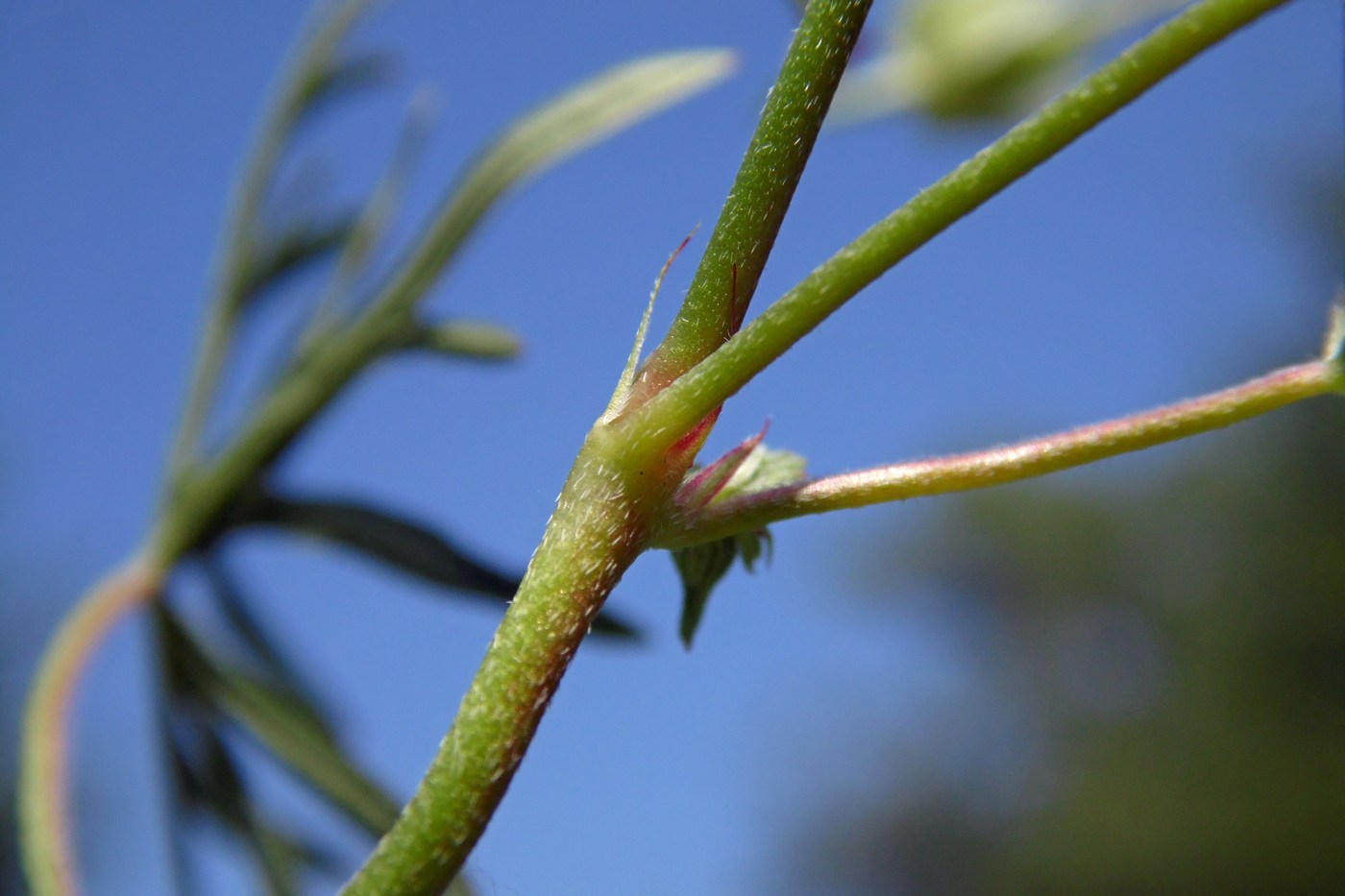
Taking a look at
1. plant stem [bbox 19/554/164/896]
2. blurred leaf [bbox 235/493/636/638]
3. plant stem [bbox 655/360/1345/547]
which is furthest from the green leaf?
plant stem [bbox 19/554/164/896]

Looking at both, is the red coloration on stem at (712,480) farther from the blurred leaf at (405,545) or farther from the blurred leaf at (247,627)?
the blurred leaf at (247,627)

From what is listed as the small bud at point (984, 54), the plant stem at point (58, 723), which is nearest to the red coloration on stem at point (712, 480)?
the plant stem at point (58, 723)

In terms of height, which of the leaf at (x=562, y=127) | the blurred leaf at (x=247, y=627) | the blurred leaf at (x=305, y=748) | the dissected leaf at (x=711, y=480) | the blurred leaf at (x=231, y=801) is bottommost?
the blurred leaf at (x=231, y=801)

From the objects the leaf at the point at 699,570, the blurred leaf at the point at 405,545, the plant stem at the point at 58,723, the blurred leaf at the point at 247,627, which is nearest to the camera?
the leaf at the point at 699,570

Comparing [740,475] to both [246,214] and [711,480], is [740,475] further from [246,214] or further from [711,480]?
[246,214]

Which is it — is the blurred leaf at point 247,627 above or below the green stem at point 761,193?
below

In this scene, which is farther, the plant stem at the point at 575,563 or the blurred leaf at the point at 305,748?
the blurred leaf at the point at 305,748

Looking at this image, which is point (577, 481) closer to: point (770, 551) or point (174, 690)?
point (770, 551)

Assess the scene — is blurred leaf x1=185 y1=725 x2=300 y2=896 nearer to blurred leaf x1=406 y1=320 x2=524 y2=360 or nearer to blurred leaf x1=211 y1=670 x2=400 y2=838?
blurred leaf x1=211 y1=670 x2=400 y2=838
